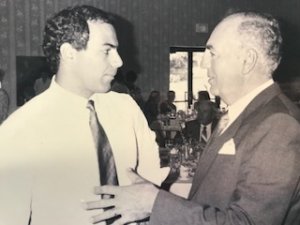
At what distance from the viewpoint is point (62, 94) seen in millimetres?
937

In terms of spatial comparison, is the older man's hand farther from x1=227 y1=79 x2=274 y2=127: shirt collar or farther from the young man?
x1=227 y1=79 x2=274 y2=127: shirt collar

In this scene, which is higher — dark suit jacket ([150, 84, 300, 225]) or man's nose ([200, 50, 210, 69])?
man's nose ([200, 50, 210, 69])

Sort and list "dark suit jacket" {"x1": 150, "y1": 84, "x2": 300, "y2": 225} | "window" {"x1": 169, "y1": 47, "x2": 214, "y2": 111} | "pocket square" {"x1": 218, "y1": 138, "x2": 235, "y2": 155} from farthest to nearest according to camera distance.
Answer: "window" {"x1": 169, "y1": 47, "x2": 214, "y2": 111} → "pocket square" {"x1": 218, "y1": 138, "x2": 235, "y2": 155} → "dark suit jacket" {"x1": 150, "y1": 84, "x2": 300, "y2": 225}

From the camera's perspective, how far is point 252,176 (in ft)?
2.67

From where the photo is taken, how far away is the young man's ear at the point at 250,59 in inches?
35.9

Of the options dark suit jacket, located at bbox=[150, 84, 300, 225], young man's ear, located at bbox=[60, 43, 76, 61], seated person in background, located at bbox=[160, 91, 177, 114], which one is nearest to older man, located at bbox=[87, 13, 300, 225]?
dark suit jacket, located at bbox=[150, 84, 300, 225]

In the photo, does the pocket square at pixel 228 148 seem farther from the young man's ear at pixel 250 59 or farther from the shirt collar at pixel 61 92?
the shirt collar at pixel 61 92

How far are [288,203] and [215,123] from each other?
320mm

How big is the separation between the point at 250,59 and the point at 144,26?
0.26 metres

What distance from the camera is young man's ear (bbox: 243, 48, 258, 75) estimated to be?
Answer: 2.99 ft

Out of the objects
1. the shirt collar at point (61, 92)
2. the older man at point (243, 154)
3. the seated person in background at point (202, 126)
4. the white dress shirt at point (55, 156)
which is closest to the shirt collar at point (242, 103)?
the older man at point (243, 154)

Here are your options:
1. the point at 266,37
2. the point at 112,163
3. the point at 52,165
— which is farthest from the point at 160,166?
the point at 266,37

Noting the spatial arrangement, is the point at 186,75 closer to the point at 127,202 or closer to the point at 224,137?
the point at 224,137

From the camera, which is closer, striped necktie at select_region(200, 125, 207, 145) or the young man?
the young man
